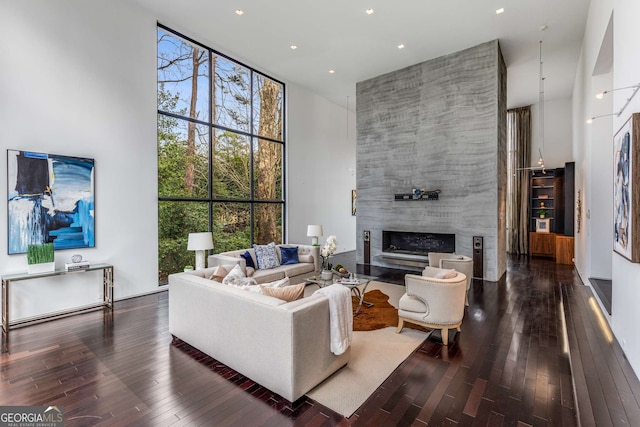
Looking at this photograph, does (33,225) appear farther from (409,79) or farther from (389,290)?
(409,79)

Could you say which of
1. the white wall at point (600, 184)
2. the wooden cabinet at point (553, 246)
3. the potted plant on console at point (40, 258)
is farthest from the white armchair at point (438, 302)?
the wooden cabinet at point (553, 246)

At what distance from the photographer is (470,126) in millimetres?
6535

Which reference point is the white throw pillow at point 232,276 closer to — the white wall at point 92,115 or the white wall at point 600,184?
the white wall at point 92,115

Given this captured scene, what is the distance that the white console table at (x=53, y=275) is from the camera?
378 cm

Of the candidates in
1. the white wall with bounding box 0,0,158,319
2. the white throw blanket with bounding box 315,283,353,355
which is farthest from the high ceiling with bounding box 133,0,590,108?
the white throw blanket with bounding box 315,283,353,355

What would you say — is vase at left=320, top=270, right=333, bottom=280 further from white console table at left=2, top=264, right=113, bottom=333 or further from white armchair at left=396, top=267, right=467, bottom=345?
white console table at left=2, top=264, right=113, bottom=333

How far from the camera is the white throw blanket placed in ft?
8.71

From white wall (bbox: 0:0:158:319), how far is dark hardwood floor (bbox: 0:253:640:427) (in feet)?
3.41

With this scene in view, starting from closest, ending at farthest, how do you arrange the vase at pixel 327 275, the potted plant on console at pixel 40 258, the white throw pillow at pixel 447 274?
the white throw pillow at pixel 447 274 → the potted plant on console at pixel 40 258 → the vase at pixel 327 275

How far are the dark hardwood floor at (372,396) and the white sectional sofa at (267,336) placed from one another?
0.14 metres

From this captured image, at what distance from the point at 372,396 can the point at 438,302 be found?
1418mm

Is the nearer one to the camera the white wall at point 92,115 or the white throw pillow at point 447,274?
the white throw pillow at point 447,274

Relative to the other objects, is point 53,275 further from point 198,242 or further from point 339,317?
point 339,317

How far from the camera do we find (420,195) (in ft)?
23.4
